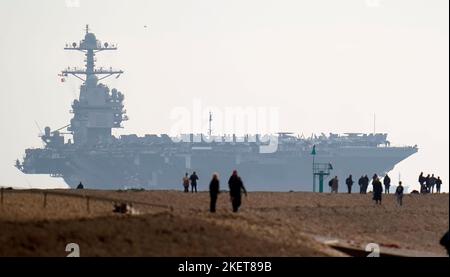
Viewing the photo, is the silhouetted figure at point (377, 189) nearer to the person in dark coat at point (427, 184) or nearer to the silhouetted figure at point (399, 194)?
the silhouetted figure at point (399, 194)

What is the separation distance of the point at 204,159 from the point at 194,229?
15137cm

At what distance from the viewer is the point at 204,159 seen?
178500mm

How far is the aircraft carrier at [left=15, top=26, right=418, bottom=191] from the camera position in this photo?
176 m

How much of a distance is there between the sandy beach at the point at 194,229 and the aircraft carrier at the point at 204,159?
132 m

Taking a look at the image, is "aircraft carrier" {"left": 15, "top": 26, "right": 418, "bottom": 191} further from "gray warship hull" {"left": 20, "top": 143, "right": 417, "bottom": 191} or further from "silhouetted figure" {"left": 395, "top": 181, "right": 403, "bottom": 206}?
"silhouetted figure" {"left": 395, "top": 181, "right": 403, "bottom": 206}

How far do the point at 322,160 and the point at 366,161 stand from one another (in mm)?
5396

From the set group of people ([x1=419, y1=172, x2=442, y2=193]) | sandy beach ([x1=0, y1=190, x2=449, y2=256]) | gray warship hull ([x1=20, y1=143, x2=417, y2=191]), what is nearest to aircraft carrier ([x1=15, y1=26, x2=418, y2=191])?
gray warship hull ([x1=20, y1=143, x2=417, y2=191])

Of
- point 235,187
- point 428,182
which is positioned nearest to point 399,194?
point 428,182

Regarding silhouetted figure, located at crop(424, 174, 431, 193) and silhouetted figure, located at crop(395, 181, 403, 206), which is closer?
silhouetted figure, located at crop(395, 181, 403, 206)

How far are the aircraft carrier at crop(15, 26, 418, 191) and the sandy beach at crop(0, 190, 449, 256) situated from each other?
132 metres

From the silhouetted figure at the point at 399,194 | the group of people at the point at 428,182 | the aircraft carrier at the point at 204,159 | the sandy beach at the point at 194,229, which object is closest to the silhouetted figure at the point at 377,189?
the silhouetted figure at the point at 399,194

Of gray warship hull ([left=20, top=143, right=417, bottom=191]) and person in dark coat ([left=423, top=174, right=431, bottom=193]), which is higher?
gray warship hull ([left=20, top=143, right=417, bottom=191])

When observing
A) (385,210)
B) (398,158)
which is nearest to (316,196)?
(385,210)

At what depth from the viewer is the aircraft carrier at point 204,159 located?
176m
